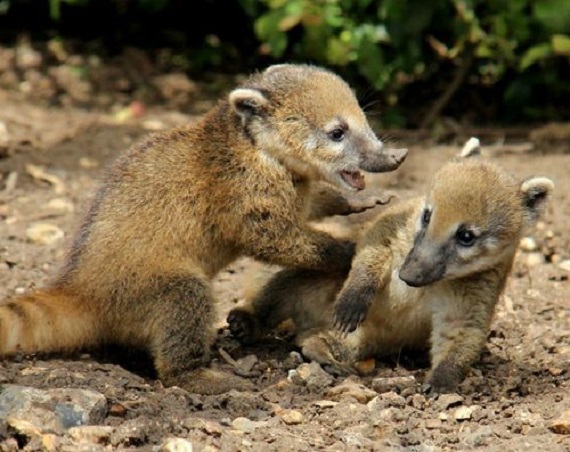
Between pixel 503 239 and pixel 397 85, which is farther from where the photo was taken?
pixel 397 85

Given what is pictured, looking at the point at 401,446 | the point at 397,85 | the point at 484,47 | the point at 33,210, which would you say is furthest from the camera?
the point at 397,85

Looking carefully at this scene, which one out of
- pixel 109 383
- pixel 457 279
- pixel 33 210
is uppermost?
pixel 457 279

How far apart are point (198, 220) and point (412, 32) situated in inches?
169

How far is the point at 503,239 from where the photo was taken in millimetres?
6215

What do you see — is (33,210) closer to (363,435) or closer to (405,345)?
(405,345)

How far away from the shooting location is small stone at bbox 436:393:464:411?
→ 5781 mm

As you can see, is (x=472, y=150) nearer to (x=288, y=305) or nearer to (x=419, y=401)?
(x=288, y=305)

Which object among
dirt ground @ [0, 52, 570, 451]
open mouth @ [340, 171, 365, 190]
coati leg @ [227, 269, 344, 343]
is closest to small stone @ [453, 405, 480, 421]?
dirt ground @ [0, 52, 570, 451]

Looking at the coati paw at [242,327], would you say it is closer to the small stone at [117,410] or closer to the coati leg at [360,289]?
the coati leg at [360,289]

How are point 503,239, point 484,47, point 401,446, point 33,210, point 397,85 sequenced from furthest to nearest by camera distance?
1. point 397,85
2. point 484,47
3. point 33,210
4. point 503,239
5. point 401,446

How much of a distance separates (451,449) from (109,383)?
68.1 inches

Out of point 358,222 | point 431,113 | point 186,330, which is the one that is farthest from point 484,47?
point 186,330

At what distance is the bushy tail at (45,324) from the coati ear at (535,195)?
2461 mm

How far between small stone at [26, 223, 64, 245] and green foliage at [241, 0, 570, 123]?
2.77 m
